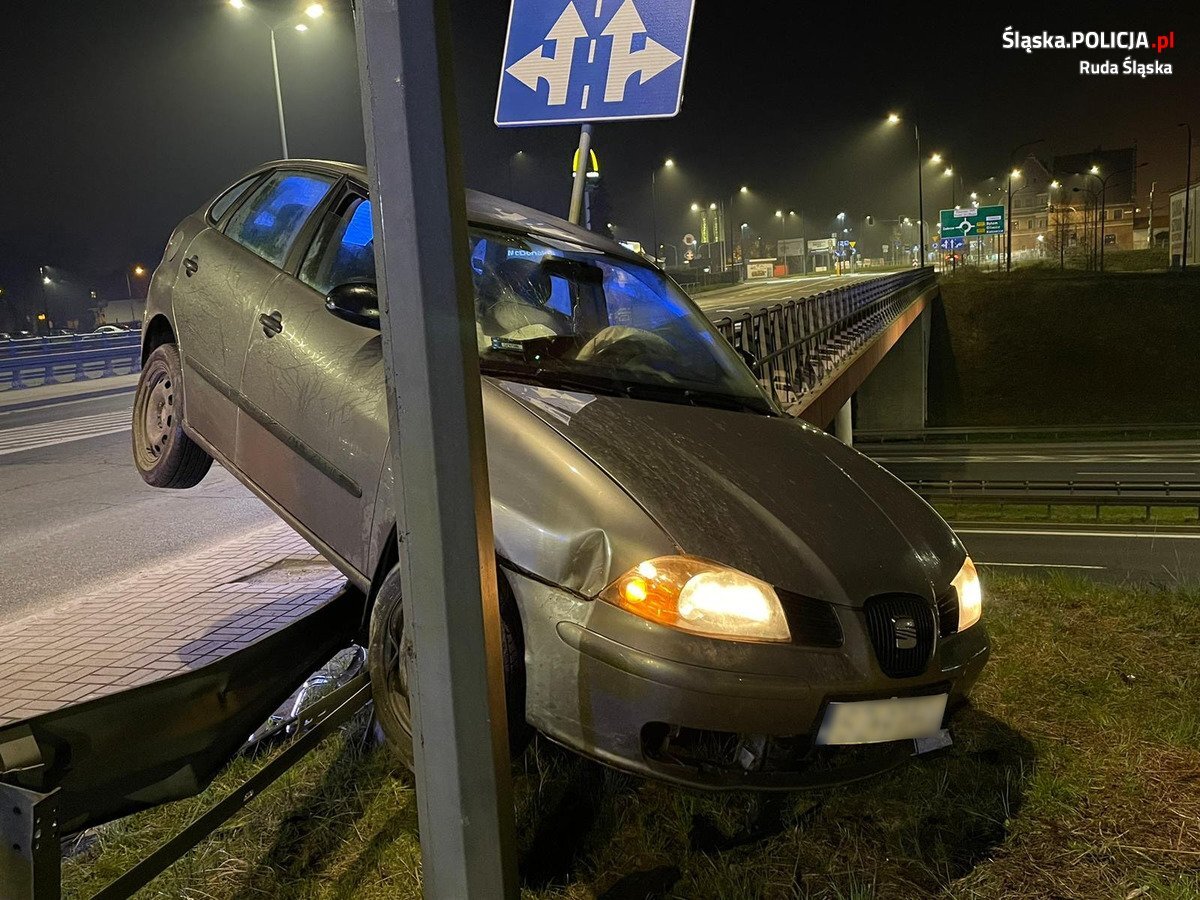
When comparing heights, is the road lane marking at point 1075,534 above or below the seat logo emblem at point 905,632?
below

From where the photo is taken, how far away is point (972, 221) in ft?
210

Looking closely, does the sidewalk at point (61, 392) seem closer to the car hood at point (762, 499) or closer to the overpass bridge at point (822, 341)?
the overpass bridge at point (822, 341)

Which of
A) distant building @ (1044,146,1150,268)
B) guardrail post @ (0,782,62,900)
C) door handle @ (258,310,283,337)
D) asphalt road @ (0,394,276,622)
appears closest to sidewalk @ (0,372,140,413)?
asphalt road @ (0,394,276,622)

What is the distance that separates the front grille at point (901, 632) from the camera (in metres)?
2.51

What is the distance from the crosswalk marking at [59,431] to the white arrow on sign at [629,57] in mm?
8588

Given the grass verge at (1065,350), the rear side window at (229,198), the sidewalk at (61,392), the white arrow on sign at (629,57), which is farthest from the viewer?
the grass verge at (1065,350)

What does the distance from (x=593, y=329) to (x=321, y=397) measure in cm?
96

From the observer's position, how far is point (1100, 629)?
177 inches

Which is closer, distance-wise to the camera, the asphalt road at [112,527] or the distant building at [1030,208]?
the asphalt road at [112,527]

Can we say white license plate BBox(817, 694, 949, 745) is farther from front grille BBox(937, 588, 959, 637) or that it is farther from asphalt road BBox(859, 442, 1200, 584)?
asphalt road BBox(859, 442, 1200, 584)

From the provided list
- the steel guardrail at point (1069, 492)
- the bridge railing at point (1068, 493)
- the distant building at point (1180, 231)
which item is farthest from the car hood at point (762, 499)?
the distant building at point (1180, 231)

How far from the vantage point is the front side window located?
3607 mm

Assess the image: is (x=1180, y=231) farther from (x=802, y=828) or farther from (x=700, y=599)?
(x=700, y=599)

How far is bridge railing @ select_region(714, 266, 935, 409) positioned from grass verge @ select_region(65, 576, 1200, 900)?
7.37 feet
